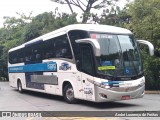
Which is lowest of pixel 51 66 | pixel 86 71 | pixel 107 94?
pixel 107 94

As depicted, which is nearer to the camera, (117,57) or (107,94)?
(107,94)

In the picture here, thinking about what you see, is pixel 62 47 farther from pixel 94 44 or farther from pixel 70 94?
pixel 94 44

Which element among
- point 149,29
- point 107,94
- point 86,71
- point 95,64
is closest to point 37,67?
point 86,71

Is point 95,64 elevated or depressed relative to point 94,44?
depressed

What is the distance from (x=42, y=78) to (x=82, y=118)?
712 centimetres

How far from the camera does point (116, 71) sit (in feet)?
39.2

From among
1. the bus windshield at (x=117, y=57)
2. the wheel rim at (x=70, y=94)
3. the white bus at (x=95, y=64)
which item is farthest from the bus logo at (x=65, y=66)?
the bus windshield at (x=117, y=57)

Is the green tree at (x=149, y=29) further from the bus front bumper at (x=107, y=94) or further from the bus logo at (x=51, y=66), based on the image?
the bus front bumper at (x=107, y=94)

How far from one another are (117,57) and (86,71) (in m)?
1.35

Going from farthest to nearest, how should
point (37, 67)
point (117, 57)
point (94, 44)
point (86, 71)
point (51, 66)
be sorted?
point (37, 67), point (51, 66), point (86, 71), point (117, 57), point (94, 44)

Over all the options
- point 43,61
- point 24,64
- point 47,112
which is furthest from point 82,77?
point 24,64

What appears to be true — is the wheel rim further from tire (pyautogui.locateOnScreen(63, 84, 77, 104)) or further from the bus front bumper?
the bus front bumper

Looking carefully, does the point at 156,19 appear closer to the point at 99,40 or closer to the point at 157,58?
the point at 157,58

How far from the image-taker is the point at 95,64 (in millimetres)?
11781
